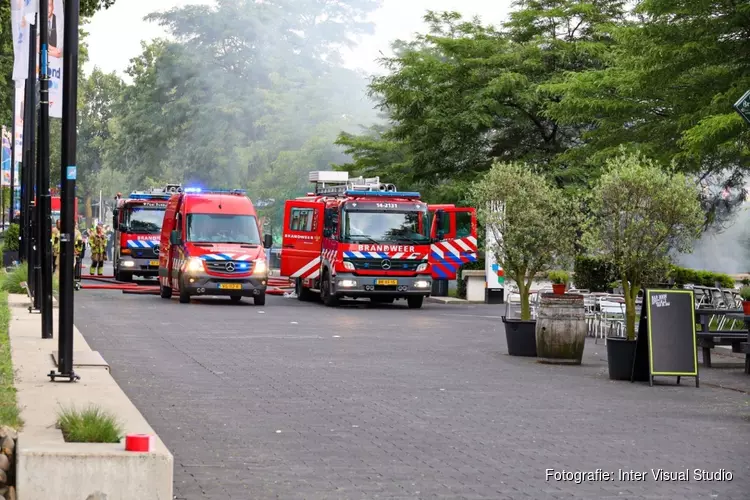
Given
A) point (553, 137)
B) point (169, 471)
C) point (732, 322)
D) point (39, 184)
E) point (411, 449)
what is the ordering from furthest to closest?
point (553, 137), point (732, 322), point (39, 184), point (411, 449), point (169, 471)

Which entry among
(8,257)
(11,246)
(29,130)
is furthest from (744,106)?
(11,246)

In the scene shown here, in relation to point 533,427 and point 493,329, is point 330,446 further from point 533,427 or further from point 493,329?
point 493,329

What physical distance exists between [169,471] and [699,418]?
245 inches

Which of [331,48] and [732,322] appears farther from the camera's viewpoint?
[331,48]

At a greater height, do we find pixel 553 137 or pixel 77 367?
pixel 553 137

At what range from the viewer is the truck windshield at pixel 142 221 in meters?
42.6

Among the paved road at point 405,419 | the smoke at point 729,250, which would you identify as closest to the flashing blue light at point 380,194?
the paved road at point 405,419

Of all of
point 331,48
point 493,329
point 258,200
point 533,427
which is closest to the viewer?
point 533,427

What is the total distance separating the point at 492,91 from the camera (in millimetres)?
41562

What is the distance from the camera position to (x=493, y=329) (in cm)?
2545

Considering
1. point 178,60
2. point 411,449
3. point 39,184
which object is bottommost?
point 411,449

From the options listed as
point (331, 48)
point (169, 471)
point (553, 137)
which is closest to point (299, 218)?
point (553, 137)

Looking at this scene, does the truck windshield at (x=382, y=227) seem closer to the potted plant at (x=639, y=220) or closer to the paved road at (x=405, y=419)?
the paved road at (x=405, y=419)

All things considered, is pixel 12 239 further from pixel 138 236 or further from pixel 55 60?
pixel 55 60
